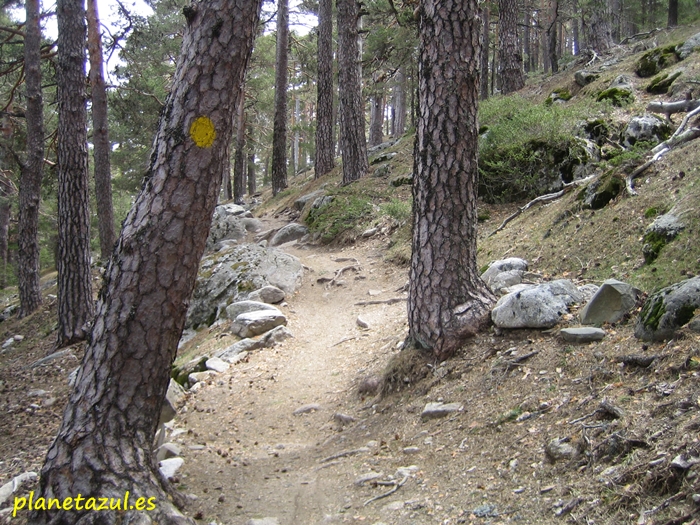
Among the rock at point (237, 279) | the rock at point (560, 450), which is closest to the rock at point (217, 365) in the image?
the rock at point (237, 279)

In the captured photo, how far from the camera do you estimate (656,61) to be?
11.1 m

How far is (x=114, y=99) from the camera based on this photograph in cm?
1424

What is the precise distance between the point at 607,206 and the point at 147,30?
419 inches

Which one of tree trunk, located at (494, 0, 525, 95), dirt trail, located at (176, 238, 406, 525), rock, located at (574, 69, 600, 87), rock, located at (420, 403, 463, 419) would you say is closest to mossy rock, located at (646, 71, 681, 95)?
rock, located at (574, 69, 600, 87)

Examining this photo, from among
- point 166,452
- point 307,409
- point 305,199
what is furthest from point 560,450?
point 305,199

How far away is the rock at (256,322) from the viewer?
7.68 metres

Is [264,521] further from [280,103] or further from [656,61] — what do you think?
[280,103]

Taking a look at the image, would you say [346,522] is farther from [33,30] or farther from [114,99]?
[114,99]

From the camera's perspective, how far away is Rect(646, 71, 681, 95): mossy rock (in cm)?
954

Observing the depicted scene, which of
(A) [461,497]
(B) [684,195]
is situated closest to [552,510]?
(A) [461,497]

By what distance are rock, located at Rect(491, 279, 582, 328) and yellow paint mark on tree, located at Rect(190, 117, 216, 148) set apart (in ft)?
9.07

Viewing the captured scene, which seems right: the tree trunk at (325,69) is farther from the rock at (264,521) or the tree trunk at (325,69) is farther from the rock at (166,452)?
the rock at (264,521)

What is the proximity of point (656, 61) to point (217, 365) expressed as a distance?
10686 mm

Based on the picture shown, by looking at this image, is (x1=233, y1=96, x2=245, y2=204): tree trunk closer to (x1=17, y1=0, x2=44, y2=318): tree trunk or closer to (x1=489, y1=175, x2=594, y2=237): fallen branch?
(x1=17, y1=0, x2=44, y2=318): tree trunk
